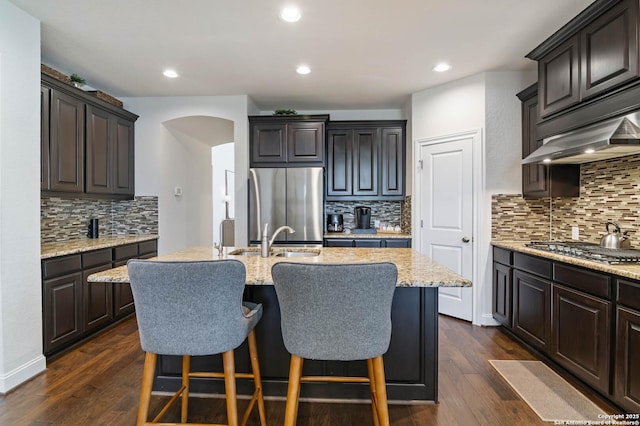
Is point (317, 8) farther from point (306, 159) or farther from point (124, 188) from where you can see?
point (124, 188)

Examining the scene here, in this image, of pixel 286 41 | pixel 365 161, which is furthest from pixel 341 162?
pixel 286 41

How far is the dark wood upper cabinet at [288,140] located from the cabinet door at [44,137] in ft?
6.66

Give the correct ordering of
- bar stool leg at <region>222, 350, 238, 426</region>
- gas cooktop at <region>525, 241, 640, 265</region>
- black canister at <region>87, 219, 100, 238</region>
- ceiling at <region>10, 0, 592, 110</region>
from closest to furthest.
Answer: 1. bar stool leg at <region>222, 350, 238, 426</region>
2. gas cooktop at <region>525, 241, 640, 265</region>
3. ceiling at <region>10, 0, 592, 110</region>
4. black canister at <region>87, 219, 100, 238</region>

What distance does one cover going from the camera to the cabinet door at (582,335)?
1.98 meters

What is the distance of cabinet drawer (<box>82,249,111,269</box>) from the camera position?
2969 millimetres

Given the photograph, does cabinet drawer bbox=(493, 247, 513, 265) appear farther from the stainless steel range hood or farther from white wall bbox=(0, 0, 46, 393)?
white wall bbox=(0, 0, 46, 393)

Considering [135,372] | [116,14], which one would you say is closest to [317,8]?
[116,14]

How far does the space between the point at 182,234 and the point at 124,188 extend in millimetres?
1034

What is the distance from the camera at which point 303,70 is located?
3.36 m

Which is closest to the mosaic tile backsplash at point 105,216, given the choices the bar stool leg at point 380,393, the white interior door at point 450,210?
the white interior door at point 450,210

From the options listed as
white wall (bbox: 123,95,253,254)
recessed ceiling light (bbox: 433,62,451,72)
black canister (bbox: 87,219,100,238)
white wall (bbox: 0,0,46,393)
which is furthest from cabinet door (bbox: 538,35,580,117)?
black canister (bbox: 87,219,100,238)

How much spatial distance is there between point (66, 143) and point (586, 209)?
4.76 meters

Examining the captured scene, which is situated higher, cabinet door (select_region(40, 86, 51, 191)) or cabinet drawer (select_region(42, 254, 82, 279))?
cabinet door (select_region(40, 86, 51, 191))

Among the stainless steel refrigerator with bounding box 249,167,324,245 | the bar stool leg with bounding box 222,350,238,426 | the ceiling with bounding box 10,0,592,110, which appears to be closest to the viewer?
the bar stool leg with bounding box 222,350,238,426
